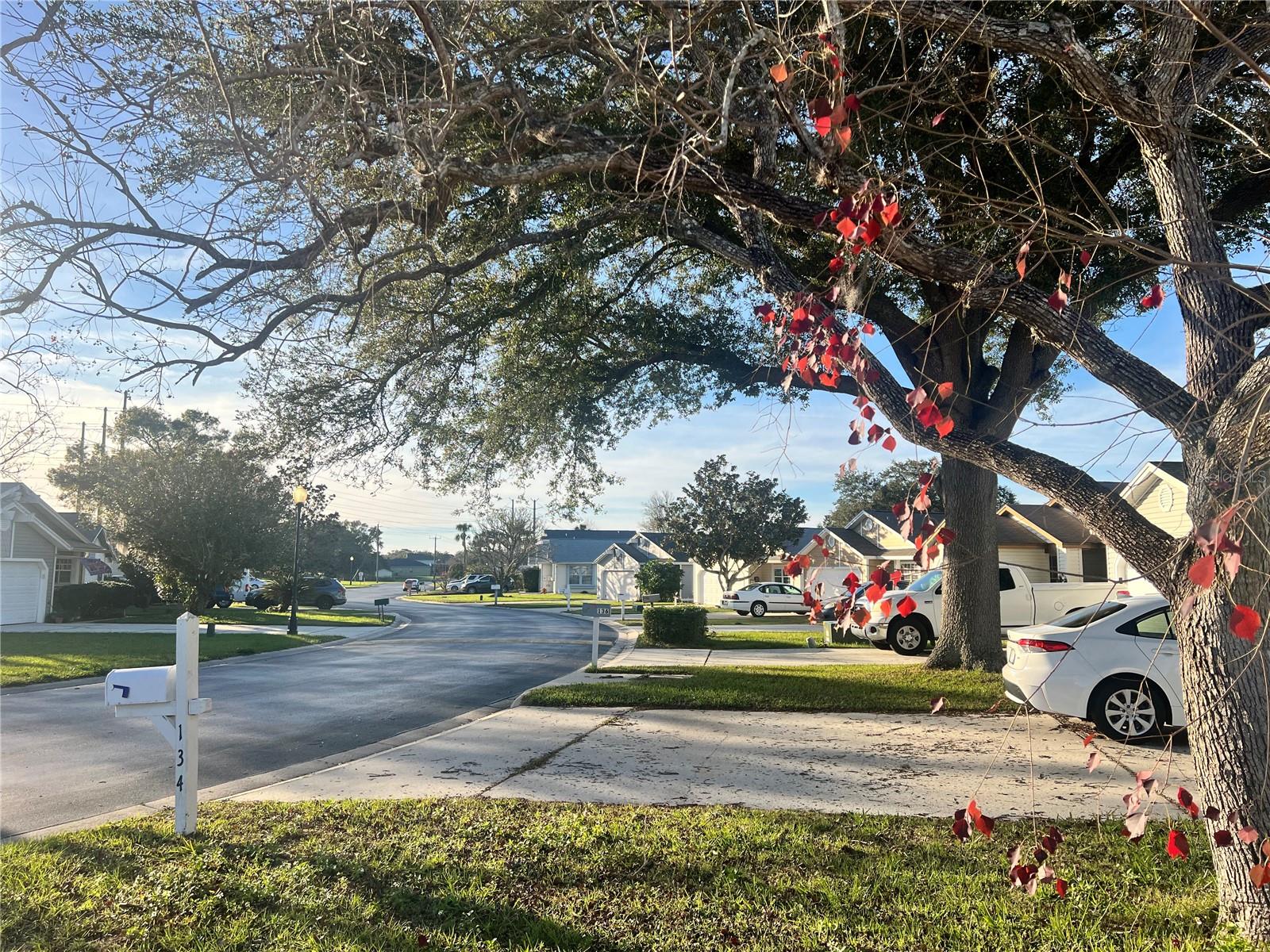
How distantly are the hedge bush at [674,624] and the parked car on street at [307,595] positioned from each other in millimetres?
24956

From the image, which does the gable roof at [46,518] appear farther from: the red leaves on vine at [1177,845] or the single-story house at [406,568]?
the single-story house at [406,568]

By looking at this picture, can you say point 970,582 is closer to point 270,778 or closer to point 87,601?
point 270,778

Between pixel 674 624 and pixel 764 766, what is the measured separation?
14261 millimetres

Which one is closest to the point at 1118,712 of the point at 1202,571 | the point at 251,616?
the point at 1202,571

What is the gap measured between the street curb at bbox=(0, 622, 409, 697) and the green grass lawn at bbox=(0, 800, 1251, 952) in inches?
325

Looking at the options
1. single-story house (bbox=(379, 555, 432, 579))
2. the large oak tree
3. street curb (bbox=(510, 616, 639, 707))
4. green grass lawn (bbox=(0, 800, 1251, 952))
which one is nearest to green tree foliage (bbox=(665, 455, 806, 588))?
street curb (bbox=(510, 616, 639, 707))

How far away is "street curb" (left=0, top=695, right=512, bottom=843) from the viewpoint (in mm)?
5820

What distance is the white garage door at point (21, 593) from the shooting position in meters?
27.2

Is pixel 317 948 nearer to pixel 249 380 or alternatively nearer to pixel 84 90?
pixel 84 90

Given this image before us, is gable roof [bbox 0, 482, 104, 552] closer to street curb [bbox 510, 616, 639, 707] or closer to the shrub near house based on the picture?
the shrub near house

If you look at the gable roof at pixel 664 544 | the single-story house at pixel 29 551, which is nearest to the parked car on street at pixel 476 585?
the gable roof at pixel 664 544

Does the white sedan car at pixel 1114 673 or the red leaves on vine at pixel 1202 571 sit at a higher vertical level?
the red leaves on vine at pixel 1202 571

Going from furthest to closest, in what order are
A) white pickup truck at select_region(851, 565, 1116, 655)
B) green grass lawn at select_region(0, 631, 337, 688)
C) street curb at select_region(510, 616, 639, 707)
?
white pickup truck at select_region(851, 565, 1116, 655)
green grass lawn at select_region(0, 631, 337, 688)
street curb at select_region(510, 616, 639, 707)

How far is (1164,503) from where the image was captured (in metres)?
21.1
